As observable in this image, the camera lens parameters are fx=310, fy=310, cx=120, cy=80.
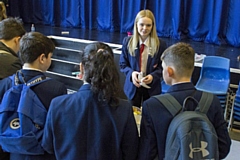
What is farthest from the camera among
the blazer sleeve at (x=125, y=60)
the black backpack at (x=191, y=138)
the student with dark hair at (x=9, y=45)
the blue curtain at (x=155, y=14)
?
the blue curtain at (x=155, y=14)

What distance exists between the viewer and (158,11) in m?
5.80

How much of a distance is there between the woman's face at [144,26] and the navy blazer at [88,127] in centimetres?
121

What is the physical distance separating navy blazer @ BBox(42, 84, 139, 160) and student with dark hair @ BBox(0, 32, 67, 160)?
0.16 metres

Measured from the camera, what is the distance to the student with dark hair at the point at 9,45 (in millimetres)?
1888

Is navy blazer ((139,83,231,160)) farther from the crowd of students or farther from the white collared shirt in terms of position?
the white collared shirt

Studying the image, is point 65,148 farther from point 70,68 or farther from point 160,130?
point 70,68

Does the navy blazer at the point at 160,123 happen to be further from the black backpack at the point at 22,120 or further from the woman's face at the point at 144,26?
the woman's face at the point at 144,26

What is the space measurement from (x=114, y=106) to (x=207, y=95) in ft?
1.50

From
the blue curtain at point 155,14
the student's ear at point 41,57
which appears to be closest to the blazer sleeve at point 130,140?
the student's ear at point 41,57

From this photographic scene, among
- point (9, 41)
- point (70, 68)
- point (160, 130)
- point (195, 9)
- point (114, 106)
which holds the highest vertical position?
point (195, 9)

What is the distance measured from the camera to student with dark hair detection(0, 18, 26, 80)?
1.89 m

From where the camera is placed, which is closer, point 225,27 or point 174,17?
point 225,27

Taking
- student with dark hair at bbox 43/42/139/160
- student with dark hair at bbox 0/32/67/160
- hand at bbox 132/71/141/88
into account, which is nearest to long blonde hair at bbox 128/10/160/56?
hand at bbox 132/71/141/88

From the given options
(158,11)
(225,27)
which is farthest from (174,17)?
(225,27)
